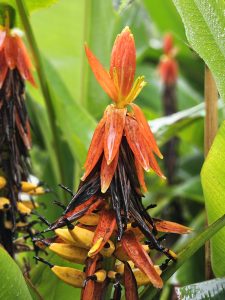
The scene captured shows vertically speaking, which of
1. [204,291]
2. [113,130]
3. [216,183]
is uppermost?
[113,130]

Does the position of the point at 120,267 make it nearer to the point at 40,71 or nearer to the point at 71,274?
the point at 71,274

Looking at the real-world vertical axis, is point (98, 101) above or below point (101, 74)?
below

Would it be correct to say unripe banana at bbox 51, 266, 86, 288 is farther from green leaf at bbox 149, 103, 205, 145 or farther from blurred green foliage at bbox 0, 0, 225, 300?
green leaf at bbox 149, 103, 205, 145

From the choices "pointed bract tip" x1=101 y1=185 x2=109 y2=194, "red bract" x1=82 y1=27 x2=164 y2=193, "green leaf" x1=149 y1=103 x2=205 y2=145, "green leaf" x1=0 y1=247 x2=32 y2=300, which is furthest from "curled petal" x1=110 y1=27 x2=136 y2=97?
"green leaf" x1=149 y1=103 x2=205 y2=145

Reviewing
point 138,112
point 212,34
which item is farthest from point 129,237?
point 212,34

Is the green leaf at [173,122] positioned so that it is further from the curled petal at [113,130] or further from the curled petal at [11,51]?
the curled petal at [113,130]

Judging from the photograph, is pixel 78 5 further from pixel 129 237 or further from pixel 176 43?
pixel 129 237

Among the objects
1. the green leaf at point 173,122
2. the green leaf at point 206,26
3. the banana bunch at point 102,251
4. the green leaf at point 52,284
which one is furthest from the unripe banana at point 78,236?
the green leaf at point 173,122

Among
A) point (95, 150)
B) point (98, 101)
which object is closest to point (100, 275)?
point (95, 150)
